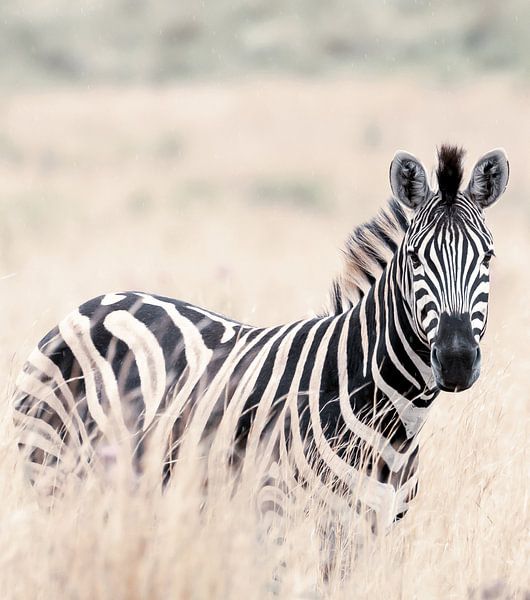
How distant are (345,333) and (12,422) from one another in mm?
1657

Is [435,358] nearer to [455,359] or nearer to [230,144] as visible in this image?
[455,359]

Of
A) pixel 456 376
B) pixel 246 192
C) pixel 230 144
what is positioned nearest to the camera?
pixel 456 376

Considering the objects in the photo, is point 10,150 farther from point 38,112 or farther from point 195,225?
point 195,225

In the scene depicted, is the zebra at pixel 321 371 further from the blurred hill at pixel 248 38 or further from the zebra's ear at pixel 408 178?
the blurred hill at pixel 248 38

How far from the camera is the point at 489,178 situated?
4176 mm

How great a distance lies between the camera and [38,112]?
31391 mm

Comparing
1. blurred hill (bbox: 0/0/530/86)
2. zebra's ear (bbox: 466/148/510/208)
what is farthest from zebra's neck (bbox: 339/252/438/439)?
blurred hill (bbox: 0/0/530/86)

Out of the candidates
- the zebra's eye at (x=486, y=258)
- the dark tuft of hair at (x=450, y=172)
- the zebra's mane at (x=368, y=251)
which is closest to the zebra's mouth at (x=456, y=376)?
the zebra's eye at (x=486, y=258)

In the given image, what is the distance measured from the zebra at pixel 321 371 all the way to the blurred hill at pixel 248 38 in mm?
41803

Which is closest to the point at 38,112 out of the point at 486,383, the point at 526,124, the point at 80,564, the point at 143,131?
the point at 143,131

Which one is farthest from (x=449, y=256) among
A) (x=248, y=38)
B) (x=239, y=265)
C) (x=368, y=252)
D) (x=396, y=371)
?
(x=248, y=38)

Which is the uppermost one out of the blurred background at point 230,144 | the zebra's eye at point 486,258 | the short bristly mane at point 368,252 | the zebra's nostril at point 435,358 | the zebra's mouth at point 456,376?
the blurred background at point 230,144

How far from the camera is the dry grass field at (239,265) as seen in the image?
123 inches

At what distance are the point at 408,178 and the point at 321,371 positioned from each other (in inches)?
33.8
